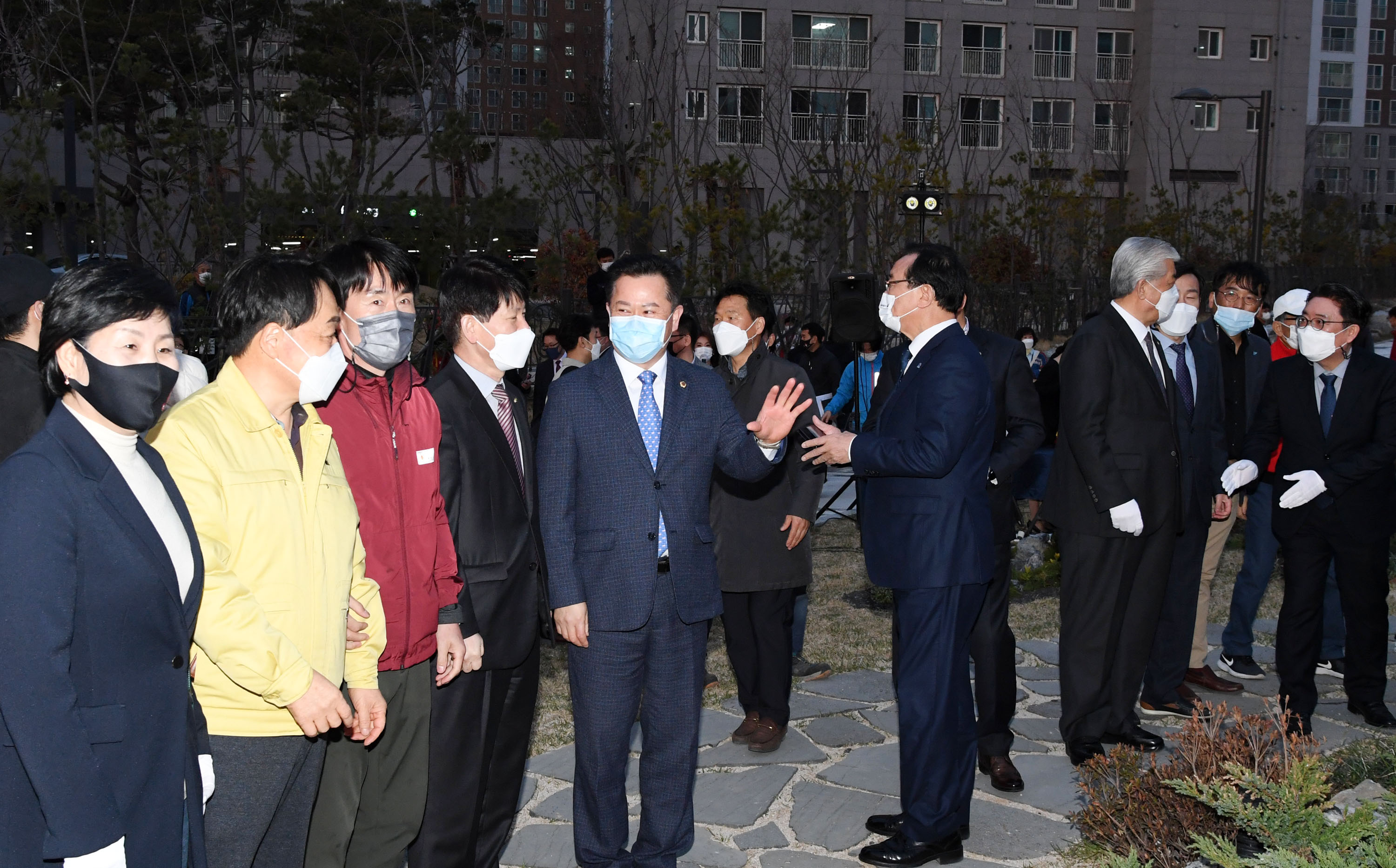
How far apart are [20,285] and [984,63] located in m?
38.4

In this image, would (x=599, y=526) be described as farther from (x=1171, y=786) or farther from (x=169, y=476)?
(x=1171, y=786)

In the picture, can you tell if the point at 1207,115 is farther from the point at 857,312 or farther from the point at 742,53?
the point at 857,312

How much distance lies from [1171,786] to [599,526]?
2.02 meters

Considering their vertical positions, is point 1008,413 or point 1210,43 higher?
point 1210,43

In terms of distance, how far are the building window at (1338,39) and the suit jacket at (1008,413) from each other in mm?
105649

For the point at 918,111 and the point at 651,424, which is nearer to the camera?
the point at 651,424

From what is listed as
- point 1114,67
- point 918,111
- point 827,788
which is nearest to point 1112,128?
point 1114,67

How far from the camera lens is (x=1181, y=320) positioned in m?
5.66

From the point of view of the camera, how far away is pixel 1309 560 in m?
5.65

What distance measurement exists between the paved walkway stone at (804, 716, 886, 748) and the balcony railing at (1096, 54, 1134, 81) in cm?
3847

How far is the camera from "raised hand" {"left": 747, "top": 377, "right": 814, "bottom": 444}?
3.88 metres

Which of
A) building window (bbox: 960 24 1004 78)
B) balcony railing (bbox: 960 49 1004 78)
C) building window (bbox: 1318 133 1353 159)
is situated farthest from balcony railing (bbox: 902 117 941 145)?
building window (bbox: 1318 133 1353 159)

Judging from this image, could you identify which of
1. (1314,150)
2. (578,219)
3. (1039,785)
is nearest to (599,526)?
(1039,785)

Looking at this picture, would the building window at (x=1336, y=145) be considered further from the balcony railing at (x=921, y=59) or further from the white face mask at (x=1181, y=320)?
the white face mask at (x=1181, y=320)
